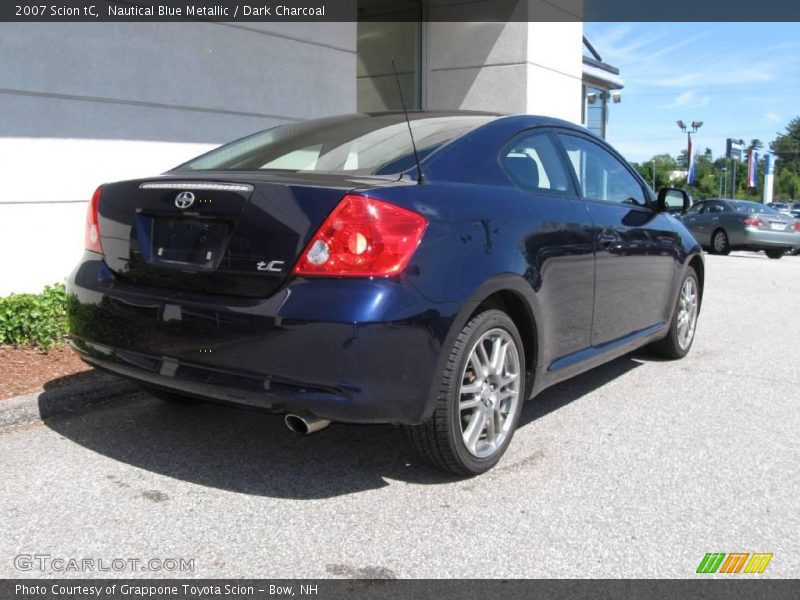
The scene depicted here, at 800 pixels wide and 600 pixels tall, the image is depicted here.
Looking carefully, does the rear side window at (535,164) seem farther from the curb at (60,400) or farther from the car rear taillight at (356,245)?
the curb at (60,400)

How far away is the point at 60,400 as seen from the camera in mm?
4223

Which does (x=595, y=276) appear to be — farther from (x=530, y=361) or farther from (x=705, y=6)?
(x=705, y=6)

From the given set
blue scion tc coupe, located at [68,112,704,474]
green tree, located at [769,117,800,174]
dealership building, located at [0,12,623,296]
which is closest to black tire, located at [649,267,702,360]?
blue scion tc coupe, located at [68,112,704,474]

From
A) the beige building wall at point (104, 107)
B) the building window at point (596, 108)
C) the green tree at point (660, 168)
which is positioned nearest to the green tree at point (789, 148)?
the green tree at point (660, 168)

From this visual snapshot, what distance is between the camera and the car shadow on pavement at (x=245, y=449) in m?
3.36

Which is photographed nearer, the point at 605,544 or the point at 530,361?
the point at 605,544

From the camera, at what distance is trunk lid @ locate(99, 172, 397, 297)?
114 inches

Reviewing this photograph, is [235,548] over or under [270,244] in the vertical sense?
under

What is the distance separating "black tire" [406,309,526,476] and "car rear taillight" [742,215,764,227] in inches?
688

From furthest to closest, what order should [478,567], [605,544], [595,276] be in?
1. [595,276]
2. [605,544]
3. [478,567]

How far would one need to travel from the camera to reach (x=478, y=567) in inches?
104

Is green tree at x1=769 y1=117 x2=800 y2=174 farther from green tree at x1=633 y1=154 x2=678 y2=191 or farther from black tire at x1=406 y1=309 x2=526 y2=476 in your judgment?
black tire at x1=406 y1=309 x2=526 y2=476
